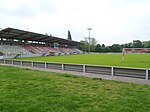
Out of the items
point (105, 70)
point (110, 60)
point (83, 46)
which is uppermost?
point (83, 46)

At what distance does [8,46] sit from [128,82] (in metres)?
41.6

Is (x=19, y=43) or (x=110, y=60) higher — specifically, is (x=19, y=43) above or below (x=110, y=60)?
above

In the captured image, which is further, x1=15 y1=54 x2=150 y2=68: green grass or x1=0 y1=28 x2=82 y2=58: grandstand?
x1=0 y1=28 x2=82 y2=58: grandstand

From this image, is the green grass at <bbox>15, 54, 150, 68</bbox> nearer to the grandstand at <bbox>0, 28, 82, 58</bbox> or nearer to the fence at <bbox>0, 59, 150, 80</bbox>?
the fence at <bbox>0, 59, 150, 80</bbox>

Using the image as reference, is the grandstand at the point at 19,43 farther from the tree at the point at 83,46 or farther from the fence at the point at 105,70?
the fence at the point at 105,70

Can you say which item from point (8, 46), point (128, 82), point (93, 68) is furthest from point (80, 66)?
point (8, 46)

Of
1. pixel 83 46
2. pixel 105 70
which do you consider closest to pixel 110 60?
pixel 105 70

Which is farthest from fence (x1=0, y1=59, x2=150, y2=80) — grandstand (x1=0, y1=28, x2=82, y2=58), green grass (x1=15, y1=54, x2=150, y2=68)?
grandstand (x1=0, y1=28, x2=82, y2=58)

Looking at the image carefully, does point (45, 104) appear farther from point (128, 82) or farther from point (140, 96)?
point (128, 82)

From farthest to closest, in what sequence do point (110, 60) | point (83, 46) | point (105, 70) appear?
point (83, 46)
point (110, 60)
point (105, 70)

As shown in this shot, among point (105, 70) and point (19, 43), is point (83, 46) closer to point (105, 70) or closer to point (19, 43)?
point (19, 43)

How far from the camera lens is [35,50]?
51.6 metres

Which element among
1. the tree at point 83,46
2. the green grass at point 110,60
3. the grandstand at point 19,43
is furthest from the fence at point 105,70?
the tree at point 83,46

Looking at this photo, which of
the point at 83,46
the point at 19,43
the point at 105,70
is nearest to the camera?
the point at 105,70
